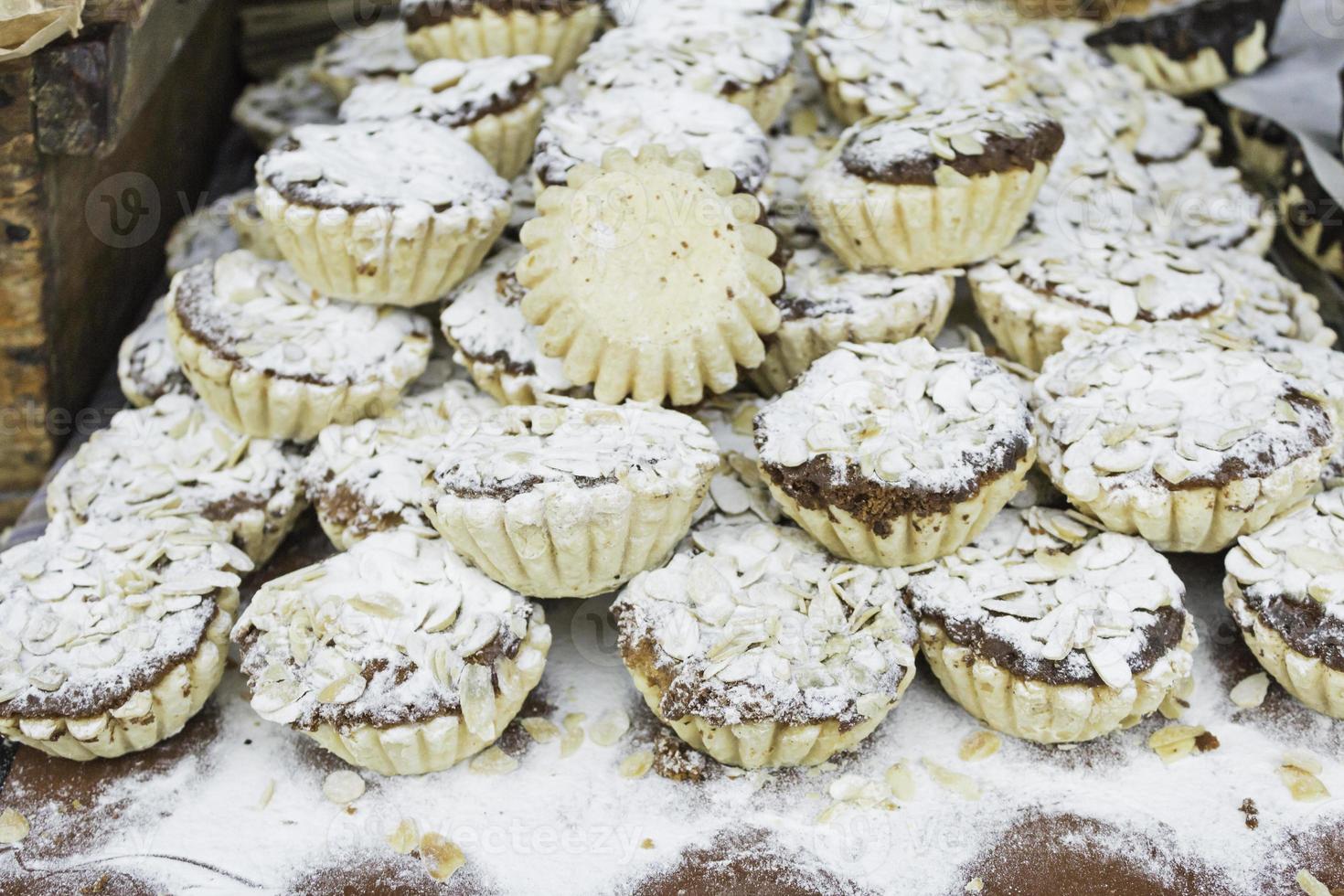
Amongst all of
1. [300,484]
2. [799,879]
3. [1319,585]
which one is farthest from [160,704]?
[1319,585]

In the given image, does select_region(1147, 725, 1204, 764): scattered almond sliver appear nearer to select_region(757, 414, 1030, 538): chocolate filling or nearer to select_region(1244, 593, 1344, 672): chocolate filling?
select_region(1244, 593, 1344, 672): chocolate filling

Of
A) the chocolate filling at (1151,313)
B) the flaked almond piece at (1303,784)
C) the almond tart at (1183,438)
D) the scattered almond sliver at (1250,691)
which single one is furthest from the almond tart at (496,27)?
the flaked almond piece at (1303,784)

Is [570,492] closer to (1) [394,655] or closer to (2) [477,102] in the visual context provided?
(1) [394,655]

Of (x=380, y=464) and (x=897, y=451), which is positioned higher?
(x=897, y=451)

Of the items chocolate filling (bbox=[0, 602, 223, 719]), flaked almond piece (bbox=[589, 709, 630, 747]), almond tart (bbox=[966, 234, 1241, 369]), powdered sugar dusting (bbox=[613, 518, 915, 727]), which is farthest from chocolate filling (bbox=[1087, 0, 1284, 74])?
chocolate filling (bbox=[0, 602, 223, 719])

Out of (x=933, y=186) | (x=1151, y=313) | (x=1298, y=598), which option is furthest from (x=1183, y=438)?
(x=933, y=186)

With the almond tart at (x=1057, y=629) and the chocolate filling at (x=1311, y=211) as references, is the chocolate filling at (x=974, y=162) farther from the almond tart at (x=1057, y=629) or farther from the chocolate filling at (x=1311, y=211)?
the chocolate filling at (x=1311, y=211)

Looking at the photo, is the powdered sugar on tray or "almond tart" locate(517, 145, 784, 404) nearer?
the powdered sugar on tray
